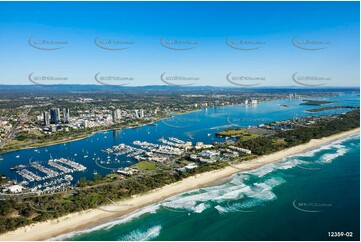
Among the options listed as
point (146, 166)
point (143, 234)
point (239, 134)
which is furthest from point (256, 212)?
point (239, 134)

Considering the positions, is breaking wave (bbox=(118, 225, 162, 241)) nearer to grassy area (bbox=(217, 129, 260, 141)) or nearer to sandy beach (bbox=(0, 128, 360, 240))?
sandy beach (bbox=(0, 128, 360, 240))

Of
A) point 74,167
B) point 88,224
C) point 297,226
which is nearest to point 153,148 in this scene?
point 74,167

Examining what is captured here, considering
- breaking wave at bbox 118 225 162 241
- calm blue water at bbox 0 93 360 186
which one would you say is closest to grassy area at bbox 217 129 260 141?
calm blue water at bbox 0 93 360 186

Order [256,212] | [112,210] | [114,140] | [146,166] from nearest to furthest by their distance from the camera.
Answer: [256,212] < [112,210] < [146,166] < [114,140]

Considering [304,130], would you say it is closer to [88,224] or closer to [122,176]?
[122,176]

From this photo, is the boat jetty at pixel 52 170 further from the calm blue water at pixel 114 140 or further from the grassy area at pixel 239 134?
the grassy area at pixel 239 134

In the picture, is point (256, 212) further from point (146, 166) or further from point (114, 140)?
point (114, 140)
